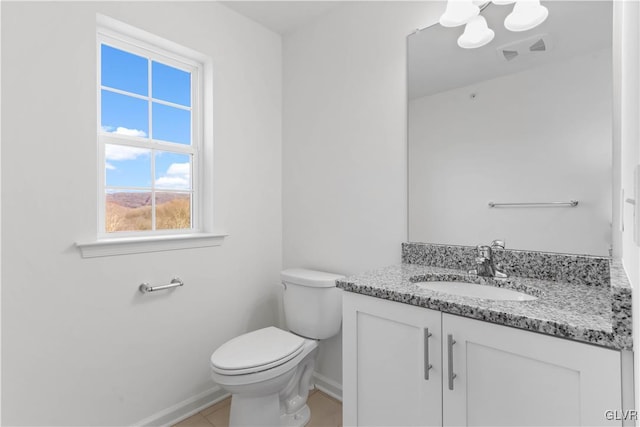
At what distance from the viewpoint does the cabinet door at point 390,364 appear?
3.55 ft

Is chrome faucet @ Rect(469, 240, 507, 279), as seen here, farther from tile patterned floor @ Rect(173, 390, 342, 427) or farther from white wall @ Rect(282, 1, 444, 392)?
tile patterned floor @ Rect(173, 390, 342, 427)

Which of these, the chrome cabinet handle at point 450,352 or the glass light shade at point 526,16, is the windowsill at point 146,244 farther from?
the glass light shade at point 526,16

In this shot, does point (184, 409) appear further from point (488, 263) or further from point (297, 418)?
point (488, 263)

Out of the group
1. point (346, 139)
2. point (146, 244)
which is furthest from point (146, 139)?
point (346, 139)

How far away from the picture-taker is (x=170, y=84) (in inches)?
77.7

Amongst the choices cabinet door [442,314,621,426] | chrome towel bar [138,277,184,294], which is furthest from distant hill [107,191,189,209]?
cabinet door [442,314,621,426]

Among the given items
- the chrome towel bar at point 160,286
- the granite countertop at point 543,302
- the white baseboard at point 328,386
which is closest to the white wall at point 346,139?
the white baseboard at point 328,386

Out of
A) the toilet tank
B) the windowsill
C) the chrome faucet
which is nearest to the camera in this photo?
the chrome faucet

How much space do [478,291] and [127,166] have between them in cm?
184

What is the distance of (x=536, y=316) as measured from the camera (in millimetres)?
892

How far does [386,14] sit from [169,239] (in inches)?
67.9

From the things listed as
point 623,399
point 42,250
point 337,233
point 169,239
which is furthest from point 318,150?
point 623,399

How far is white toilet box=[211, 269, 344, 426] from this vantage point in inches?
58.2

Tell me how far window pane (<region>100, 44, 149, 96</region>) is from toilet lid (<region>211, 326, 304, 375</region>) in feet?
4.82
